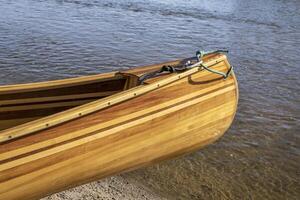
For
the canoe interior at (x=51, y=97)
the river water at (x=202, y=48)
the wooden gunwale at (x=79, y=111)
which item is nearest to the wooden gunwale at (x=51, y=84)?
the canoe interior at (x=51, y=97)

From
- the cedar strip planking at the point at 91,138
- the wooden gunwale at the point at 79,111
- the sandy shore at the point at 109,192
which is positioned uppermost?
the wooden gunwale at the point at 79,111

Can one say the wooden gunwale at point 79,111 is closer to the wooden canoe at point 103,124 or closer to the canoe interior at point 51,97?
the wooden canoe at point 103,124

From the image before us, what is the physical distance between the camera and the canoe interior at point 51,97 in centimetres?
523

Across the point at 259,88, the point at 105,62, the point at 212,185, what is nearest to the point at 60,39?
the point at 105,62

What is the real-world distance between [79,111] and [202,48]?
1034cm

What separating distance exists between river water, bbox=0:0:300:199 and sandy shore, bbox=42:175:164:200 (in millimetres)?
159

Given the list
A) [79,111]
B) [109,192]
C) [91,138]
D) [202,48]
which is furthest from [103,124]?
[202,48]

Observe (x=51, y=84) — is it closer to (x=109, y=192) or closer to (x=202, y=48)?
(x=109, y=192)

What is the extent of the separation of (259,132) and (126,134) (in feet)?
12.6

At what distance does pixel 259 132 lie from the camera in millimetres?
7621

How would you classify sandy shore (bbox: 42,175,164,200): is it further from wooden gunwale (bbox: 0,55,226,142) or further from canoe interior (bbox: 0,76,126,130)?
wooden gunwale (bbox: 0,55,226,142)

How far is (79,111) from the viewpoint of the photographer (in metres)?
4.12

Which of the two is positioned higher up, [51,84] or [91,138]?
[51,84]

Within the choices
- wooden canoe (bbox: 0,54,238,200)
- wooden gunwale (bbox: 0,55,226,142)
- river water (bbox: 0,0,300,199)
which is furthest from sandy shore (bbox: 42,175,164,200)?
wooden gunwale (bbox: 0,55,226,142)
